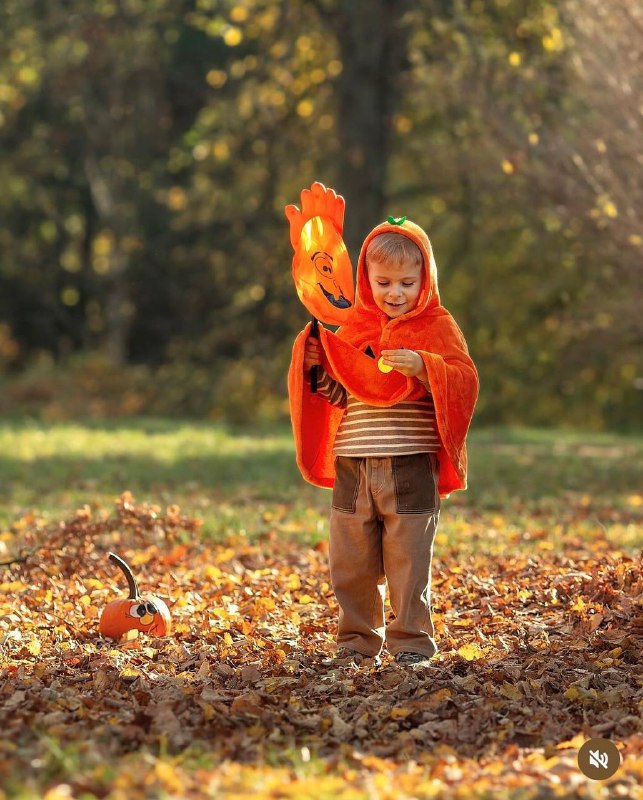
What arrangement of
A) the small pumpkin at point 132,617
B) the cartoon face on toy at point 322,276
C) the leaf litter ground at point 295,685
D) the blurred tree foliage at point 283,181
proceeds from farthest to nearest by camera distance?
the blurred tree foliage at point 283,181, the small pumpkin at point 132,617, the cartoon face on toy at point 322,276, the leaf litter ground at point 295,685

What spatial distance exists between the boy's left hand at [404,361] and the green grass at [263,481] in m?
3.36

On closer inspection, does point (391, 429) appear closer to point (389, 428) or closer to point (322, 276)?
point (389, 428)

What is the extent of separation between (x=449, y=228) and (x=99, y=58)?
8603mm

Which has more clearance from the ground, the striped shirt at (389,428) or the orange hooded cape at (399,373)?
the orange hooded cape at (399,373)

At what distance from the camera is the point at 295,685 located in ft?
16.0

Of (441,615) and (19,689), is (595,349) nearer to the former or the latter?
(441,615)

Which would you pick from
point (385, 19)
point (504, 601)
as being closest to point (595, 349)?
point (385, 19)

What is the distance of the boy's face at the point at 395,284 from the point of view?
5.22m

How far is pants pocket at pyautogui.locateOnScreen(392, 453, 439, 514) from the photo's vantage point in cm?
527

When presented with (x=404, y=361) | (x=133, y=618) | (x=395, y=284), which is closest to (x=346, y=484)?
(x=404, y=361)

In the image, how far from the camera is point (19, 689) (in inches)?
185

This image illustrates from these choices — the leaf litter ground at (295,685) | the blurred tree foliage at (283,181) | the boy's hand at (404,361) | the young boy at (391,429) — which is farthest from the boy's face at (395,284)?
the blurred tree foliage at (283,181)

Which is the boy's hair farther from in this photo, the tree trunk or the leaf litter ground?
the tree trunk

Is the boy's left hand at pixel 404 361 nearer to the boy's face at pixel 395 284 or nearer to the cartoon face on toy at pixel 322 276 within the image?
the boy's face at pixel 395 284
